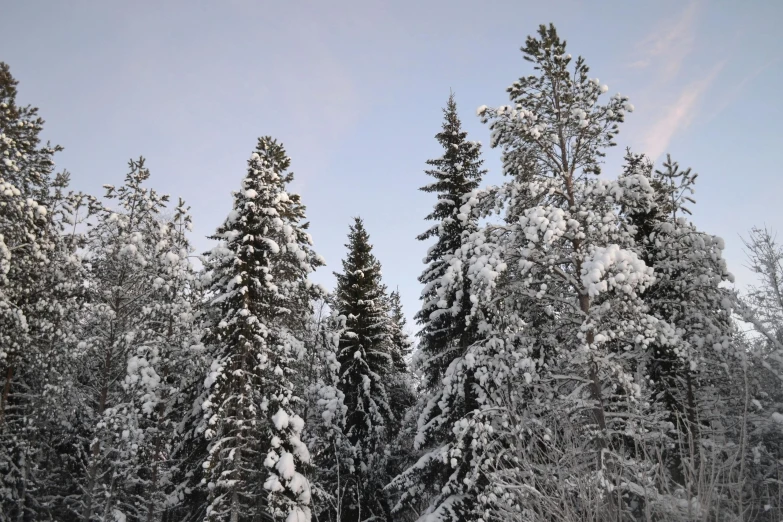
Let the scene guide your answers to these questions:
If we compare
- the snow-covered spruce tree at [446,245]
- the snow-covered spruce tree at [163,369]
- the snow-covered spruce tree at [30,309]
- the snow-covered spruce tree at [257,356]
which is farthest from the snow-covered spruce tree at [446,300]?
the snow-covered spruce tree at [30,309]

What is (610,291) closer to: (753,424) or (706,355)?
(706,355)

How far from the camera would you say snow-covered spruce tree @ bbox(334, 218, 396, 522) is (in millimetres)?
17266

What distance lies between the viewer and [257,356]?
1283 centimetres

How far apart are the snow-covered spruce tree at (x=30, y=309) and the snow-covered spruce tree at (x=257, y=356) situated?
544 centimetres

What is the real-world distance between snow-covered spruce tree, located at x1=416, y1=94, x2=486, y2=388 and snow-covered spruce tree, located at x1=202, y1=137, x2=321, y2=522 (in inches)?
177

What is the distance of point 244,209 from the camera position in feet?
47.7

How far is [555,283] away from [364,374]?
10.5 m

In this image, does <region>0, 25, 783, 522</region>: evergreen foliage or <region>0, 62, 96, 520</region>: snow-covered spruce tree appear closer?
<region>0, 25, 783, 522</region>: evergreen foliage

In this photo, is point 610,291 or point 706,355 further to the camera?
point 706,355

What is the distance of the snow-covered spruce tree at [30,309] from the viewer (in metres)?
13.7

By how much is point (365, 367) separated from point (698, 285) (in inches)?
503

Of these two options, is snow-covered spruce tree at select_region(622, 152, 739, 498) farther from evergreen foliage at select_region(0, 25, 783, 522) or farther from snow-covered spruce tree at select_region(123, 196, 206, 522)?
snow-covered spruce tree at select_region(123, 196, 206, 522)

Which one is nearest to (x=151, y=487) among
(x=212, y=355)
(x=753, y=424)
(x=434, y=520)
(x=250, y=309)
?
(x=212, y=355)

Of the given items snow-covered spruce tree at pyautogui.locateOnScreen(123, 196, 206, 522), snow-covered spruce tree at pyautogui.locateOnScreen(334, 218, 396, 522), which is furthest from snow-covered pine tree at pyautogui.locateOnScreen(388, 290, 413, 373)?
snow-covered spruce tree at pyautogui.locateOnScreen(123, 196, 206, 522)
